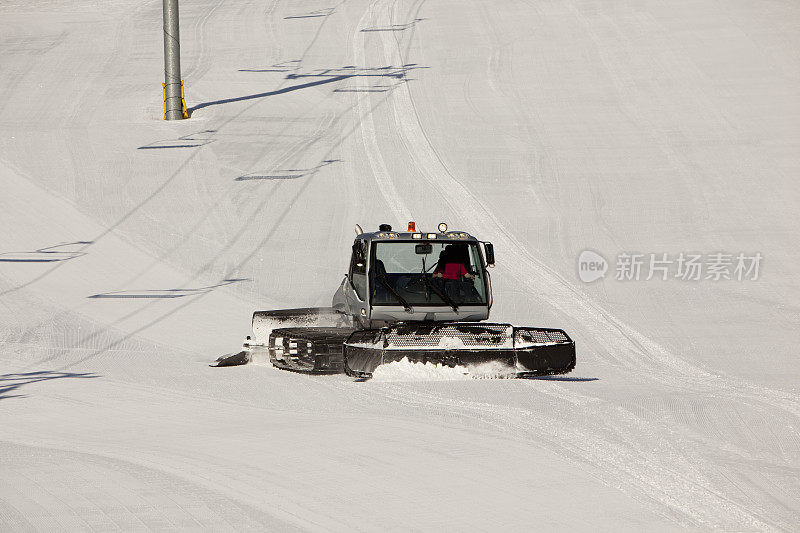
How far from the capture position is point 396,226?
821 inches

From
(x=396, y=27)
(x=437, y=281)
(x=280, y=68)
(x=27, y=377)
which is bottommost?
(x=27, y=377)

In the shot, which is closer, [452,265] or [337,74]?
[452,265]

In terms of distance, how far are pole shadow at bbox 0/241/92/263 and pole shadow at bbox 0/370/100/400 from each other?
690 cm

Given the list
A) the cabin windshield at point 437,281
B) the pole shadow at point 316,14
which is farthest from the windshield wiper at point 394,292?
the pole shadow at point 316,14

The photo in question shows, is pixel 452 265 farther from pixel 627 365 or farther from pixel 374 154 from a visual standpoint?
pixel 374 154

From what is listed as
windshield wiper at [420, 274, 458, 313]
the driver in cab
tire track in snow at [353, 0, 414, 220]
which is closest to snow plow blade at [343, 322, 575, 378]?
windshield wiper at [420, 274, 458, 313]

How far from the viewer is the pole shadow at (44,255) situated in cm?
1831

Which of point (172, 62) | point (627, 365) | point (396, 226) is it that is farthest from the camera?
point (172, 62)

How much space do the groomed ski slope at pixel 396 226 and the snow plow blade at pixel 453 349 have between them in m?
0.26

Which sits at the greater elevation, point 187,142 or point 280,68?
point 280,68

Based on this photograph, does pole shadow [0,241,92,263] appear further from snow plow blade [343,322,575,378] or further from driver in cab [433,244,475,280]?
snow plow blade [343,322,575,378]

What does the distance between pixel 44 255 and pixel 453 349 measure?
405 inches

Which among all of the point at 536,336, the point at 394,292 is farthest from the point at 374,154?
the point at 536,336

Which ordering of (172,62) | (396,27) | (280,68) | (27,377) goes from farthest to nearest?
(396,27), (280,68), (172,62), (27,377)
